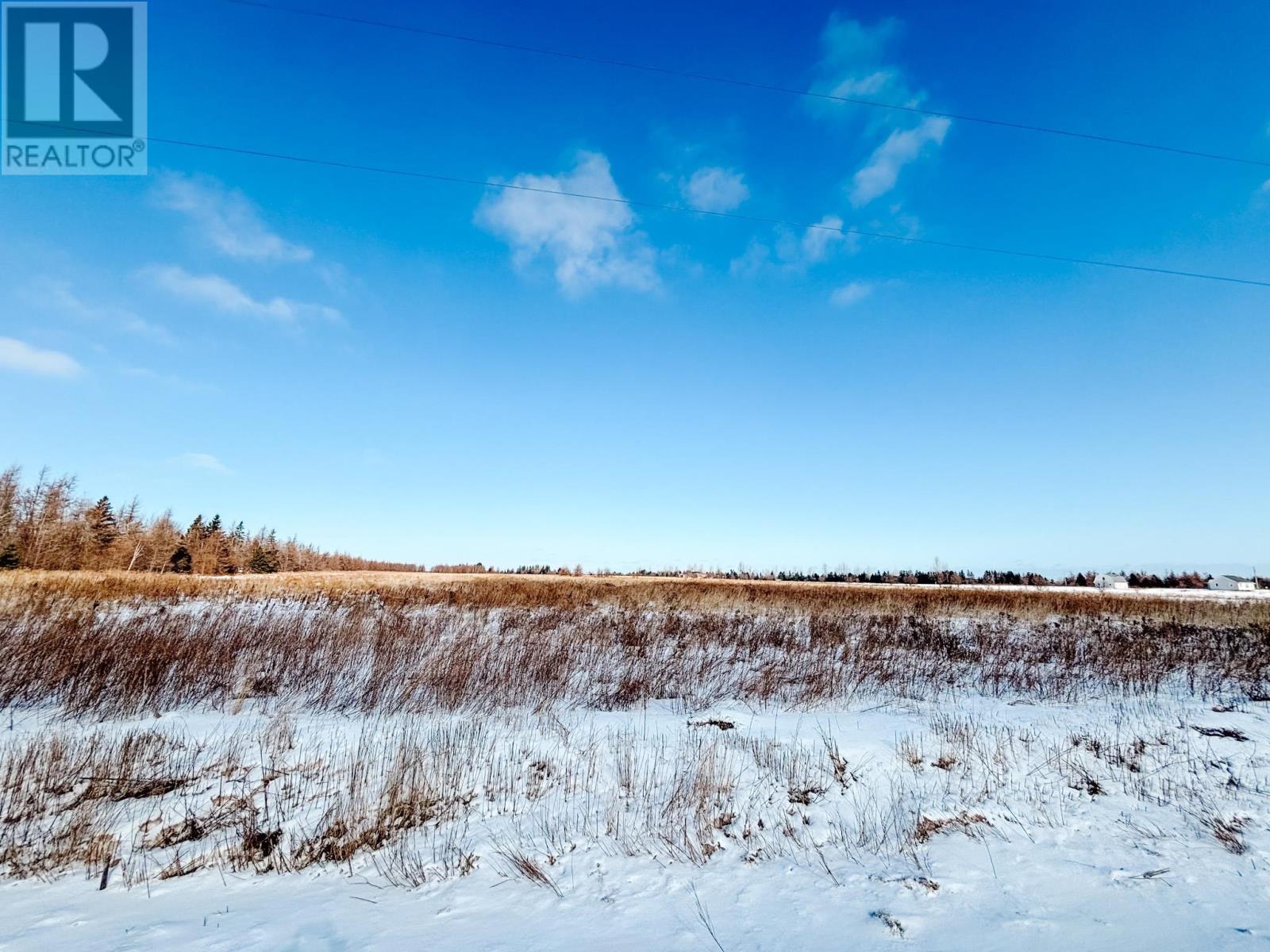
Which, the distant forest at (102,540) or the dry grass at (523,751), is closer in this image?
the dry grass at (523,751)

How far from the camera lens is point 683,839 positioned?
3.83 m

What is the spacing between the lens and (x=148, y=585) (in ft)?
60.6

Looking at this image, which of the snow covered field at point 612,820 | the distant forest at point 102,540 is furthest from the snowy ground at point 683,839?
the distant forest at point 102,540

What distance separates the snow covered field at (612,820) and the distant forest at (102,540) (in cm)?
4589

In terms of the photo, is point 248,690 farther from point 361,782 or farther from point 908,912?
point 908,912

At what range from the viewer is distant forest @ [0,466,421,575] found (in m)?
45.9

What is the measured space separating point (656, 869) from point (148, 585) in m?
22.0

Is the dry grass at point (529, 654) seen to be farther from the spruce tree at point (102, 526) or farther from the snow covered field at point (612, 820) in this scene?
the spruce tree at point (102, 526)

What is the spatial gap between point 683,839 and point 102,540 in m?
73.4

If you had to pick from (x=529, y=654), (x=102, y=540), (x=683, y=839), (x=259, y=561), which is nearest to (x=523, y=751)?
(x=683, y=839)

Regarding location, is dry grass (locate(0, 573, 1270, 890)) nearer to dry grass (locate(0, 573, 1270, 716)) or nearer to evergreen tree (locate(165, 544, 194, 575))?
dry grass (locate(0, 573, 1270, 716))

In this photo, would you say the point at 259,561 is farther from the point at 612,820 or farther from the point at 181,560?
the point at 612,820

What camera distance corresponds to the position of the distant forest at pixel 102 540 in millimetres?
45938

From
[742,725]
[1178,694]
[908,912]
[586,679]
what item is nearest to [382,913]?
[908,912]
